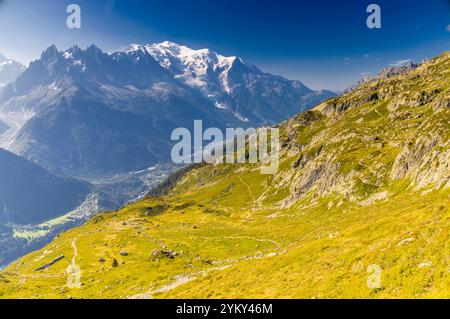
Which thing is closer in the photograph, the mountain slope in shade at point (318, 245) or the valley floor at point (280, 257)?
the valley floor at point (280, 257)

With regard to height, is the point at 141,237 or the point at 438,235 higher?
the point at 438,235

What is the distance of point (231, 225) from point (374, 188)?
7101 centimetres

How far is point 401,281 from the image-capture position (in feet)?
92.3

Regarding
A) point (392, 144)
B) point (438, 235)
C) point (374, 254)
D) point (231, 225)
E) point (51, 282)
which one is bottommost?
point (51, 282)

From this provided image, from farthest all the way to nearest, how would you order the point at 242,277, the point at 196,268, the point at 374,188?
the point at 374,188 < the point at 196,268 < the point at 242,277

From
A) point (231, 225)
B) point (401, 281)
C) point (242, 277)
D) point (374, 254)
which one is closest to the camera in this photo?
point (401, 281)

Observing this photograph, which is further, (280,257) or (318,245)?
(280,257)

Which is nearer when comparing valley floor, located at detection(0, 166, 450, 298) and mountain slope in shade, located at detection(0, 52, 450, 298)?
valley floor, located at detection(0, 166, 450, 298)

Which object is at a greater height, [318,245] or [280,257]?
[318,245]
